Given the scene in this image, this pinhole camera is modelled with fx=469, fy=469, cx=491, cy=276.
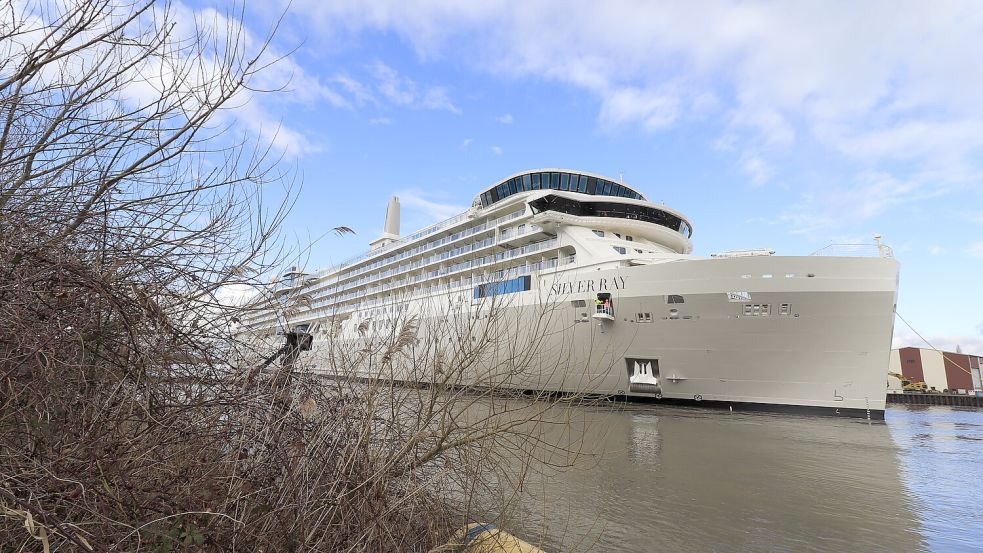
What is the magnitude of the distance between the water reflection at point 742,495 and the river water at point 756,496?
0.02m

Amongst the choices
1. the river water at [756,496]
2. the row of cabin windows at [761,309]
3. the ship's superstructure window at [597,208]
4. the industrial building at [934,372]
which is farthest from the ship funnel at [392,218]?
the industrial building at [934,372]

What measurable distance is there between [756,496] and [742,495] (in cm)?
20

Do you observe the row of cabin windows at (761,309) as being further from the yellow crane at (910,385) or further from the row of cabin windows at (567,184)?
the yellow crane at (910,385)

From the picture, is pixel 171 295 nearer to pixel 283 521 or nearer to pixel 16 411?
pixel 16 411

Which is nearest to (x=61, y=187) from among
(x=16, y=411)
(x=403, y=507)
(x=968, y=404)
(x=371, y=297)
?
(x=16, y=411)

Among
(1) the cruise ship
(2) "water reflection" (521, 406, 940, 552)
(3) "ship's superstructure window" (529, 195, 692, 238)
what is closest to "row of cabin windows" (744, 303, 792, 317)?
(1) the cruise ship

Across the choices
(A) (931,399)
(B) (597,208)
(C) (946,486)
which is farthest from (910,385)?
(C) (946,486)

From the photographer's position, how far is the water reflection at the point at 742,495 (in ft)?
16.4

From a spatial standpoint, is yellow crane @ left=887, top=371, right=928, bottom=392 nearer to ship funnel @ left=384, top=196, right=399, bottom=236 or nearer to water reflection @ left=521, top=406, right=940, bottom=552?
water reflection @ left=521, top=406, right=940, bottom=552

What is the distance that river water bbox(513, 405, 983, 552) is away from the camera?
5.02m

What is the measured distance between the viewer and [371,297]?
28266mm

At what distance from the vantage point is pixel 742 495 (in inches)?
266

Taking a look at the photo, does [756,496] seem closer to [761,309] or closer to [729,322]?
[729,322]

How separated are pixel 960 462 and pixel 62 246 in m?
15.4
